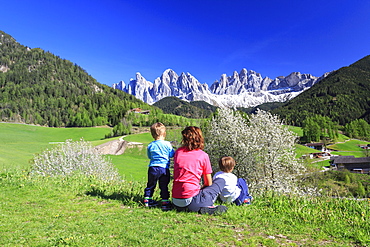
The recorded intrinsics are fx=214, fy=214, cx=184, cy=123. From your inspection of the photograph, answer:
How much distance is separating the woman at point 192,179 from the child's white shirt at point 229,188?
0.61 metres

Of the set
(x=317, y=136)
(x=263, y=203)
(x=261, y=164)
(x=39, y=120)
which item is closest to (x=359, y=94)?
(x=317, y=136)

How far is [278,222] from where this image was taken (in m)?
5.17

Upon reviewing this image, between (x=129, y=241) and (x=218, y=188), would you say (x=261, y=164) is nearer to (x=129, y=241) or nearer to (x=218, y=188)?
(x=218, y=188)

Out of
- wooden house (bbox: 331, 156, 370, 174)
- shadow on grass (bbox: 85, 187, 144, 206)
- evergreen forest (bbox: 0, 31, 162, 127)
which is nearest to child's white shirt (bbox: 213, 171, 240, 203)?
shadow on grass (bbox: 85, 187, 144, 206)

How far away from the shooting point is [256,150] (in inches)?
770

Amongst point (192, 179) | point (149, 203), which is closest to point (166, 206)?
point (149, 203)

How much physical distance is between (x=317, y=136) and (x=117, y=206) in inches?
5122

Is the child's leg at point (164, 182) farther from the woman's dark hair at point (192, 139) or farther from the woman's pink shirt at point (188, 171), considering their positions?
the woman's dark hair at point (192, 139)

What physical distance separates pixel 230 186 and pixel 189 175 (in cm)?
154

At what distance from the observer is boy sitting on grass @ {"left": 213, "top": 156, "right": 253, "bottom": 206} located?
649 centimetres

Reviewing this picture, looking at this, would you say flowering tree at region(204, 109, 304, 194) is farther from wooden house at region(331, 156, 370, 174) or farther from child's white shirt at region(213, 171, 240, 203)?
wooden house at region(331, 156, 370, 174)

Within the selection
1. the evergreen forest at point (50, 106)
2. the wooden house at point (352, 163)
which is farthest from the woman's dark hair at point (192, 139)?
the evergreen forest at point (50, 106)

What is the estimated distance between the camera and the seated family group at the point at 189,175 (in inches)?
226

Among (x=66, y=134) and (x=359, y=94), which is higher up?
(x=359, y=94)
